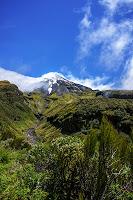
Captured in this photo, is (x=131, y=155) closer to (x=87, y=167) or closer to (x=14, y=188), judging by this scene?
(x=87, y=167)

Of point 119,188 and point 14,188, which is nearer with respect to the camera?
point 14,188

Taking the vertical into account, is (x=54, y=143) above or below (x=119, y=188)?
above

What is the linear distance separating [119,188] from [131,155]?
904 centimetres

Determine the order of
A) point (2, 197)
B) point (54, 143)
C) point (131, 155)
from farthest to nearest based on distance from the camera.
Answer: point (131, 155) → point (54, 143) → point (2, 197)

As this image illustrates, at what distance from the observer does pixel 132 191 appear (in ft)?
166

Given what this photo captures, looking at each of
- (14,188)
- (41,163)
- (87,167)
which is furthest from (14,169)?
(14,188)

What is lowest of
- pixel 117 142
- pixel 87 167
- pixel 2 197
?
pixel 2 197

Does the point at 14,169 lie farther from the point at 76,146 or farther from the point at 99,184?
the point at 99,184

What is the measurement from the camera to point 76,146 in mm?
49875

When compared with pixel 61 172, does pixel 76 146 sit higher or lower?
higher

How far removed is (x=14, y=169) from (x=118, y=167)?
A: 1444 centimetres

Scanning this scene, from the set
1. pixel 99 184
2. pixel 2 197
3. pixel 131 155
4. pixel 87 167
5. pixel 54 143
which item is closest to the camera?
pixel 2 197

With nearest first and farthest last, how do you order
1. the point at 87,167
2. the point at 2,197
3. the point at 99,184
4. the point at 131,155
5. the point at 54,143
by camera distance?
the point at 2,197 → the point at 99,184 → the point at 87,167 → the point at 54,143 → the point at 131,155

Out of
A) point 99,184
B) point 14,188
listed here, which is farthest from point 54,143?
point 14,188
